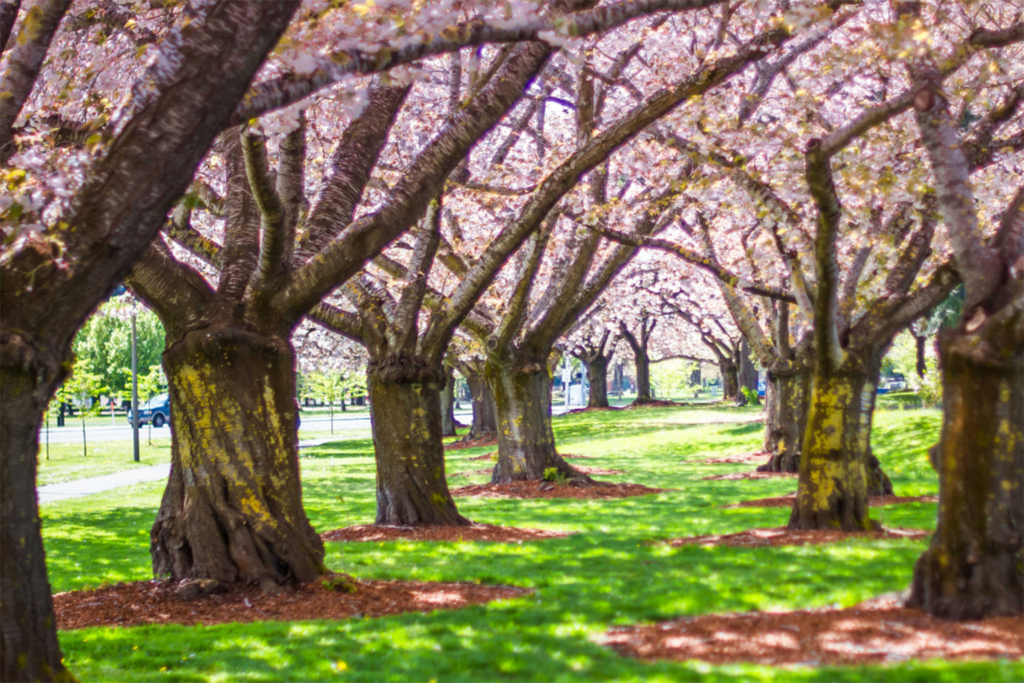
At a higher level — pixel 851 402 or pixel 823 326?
pixel 823 326

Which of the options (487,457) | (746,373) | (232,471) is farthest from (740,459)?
(746,373)

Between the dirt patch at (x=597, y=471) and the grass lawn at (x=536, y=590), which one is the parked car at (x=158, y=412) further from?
the grass lawn at (x=536, y=590)

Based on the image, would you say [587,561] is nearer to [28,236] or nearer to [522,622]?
[522,622]

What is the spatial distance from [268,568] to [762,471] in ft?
43.0

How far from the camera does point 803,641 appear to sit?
4996 millimetres

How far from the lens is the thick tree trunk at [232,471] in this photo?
23.9ft

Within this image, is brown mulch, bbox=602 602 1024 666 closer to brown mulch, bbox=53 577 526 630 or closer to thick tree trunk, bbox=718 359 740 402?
brown mulch, bbox=53 577 526 630

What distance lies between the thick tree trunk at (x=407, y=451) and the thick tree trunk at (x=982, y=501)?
6899 millimetres

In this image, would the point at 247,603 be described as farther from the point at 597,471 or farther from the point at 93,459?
the point at 93,459

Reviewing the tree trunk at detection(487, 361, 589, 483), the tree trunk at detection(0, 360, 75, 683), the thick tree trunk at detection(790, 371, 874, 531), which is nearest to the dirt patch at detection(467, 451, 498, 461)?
the tree trunk at detection(487, 361, 589, 483)

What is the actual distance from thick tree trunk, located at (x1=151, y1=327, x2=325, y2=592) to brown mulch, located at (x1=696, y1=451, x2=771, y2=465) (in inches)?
603

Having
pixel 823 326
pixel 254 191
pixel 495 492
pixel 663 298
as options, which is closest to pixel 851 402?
pixel 823 326

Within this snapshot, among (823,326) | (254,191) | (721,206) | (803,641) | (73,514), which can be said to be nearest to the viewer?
(803,641)

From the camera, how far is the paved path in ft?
61.4
